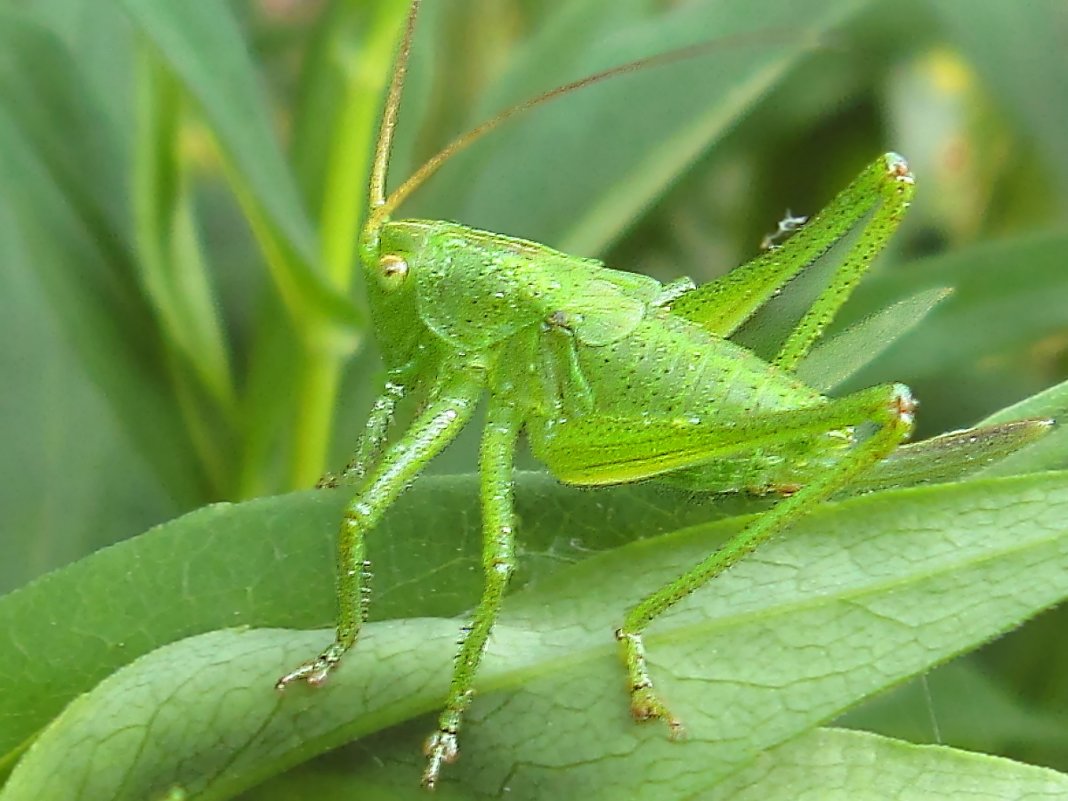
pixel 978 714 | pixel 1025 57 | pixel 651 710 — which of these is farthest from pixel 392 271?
pixel 1025 57

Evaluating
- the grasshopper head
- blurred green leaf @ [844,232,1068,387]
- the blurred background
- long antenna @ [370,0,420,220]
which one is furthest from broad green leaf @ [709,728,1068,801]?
blurred green leaf @ [844,232,1068,387]

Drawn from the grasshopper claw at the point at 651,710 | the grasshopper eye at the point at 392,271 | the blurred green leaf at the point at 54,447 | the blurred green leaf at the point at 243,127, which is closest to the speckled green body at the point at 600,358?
the grasshopper eye at the point at 392,271

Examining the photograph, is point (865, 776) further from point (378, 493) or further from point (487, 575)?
point (378, 493)

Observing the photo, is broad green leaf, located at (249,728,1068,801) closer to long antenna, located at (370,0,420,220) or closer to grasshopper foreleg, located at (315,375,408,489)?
grasshopper foreleg, located at (315,375,408,489)

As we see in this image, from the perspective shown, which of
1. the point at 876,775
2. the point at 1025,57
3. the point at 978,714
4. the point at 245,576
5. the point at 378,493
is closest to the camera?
the point at 876,775

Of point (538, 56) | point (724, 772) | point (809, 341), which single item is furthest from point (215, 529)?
point (538, 56)

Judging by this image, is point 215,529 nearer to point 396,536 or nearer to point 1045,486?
point 396,536
